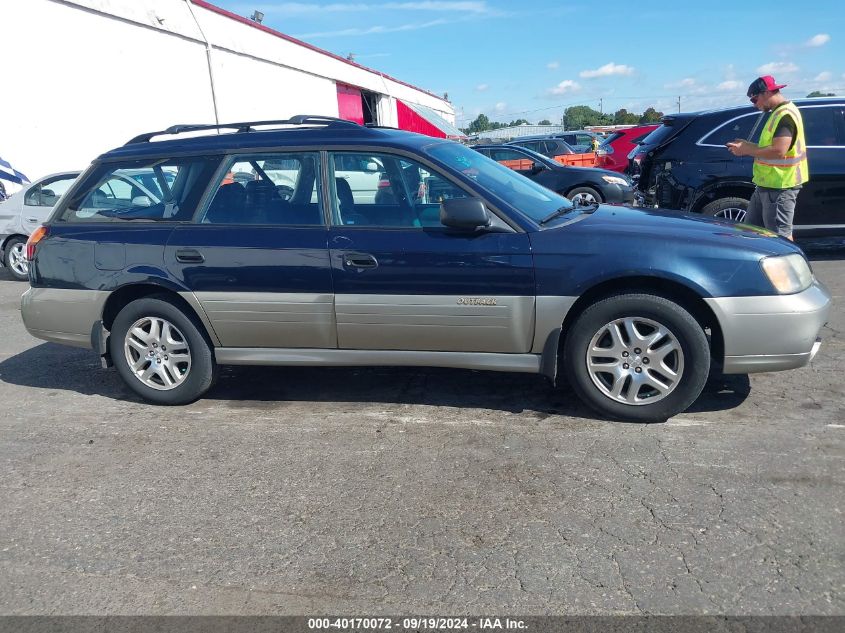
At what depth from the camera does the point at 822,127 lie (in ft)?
27.7

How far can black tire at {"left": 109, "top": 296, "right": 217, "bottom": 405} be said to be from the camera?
15.6 feet

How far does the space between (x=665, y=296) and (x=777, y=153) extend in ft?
9.40

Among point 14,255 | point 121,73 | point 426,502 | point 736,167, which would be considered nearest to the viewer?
point 426,502

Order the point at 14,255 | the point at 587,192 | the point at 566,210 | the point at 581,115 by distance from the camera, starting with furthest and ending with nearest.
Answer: the point at 581,115 < the point at 587,192 < the point at 14,255 < the point at 566,210

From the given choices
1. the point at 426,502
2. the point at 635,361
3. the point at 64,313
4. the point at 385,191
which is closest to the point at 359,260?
the point at 385,191

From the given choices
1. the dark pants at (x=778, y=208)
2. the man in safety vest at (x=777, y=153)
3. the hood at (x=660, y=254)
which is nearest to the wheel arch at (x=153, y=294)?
the hood at (x=660, y=254)

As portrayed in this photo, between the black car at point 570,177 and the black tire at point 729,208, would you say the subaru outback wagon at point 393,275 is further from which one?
the black car at point 570,177

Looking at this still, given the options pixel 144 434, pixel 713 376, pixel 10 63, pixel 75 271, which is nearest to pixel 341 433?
pixel 144 434

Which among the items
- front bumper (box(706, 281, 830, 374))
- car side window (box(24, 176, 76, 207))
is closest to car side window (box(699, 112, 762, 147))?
front bumper (box(706, 281, 830, 374))

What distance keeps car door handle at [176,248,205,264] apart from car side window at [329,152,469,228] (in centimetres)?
91

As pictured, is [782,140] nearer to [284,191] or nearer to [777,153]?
[777,153]

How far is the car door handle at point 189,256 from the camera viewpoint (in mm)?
4617

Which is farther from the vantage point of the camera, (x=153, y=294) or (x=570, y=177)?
(x=570, y=177)

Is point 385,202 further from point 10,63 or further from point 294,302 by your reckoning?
point 10,63
